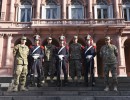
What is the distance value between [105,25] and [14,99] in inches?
685

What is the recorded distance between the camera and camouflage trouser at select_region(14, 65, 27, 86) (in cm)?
922

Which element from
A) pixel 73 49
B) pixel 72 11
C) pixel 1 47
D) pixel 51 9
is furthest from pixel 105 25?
pixel 73 49

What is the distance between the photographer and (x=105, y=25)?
78.7ft

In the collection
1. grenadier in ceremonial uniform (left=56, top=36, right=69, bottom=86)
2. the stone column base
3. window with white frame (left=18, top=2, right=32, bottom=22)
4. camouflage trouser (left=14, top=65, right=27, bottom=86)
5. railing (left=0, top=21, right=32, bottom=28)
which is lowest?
the stone column base

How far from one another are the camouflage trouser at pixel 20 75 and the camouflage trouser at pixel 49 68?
1424 millimetres

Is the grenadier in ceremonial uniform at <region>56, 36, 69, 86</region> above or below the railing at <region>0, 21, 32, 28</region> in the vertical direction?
below

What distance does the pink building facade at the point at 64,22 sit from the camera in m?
23.9

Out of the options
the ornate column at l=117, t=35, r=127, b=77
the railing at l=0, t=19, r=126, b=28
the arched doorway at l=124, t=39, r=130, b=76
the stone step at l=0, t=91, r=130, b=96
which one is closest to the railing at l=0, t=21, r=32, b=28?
the railing at l=0, t=19, r=126, b=28

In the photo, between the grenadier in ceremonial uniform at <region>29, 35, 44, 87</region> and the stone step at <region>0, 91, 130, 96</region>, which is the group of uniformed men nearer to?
the grenadier in ceremonial uniform at <region>29, 35, 44, 87</region>

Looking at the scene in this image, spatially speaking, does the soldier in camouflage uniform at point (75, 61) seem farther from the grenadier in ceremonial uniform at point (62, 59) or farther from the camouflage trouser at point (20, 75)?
the camouflage trouser at point (20, 75)

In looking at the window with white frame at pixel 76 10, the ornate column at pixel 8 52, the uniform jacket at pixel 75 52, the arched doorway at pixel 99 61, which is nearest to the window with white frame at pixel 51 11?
the window with white frame at pixel 76 10

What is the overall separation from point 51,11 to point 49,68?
1641cm

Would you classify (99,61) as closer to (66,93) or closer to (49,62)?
(49,62)

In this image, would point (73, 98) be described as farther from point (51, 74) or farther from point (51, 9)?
point (51, 9)
